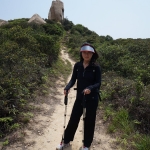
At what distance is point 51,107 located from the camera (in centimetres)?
709

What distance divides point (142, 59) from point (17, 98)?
884 centimetres

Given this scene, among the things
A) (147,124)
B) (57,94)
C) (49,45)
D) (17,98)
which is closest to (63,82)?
(57,94)

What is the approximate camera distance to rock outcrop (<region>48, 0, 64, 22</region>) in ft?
Answer: 123

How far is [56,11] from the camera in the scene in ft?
123

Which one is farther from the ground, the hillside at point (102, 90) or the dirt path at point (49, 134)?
the hillside at point (102, 90)

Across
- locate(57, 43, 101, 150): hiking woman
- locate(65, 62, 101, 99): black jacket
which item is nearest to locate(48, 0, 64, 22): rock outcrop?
locate(57, 43, 101, 150): hiking woman

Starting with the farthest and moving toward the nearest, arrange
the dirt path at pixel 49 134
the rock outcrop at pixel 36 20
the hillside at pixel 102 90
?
the rock outcrop at pixel 36 20 < the hillside at pixel 102 90 < the dirt path at pixel 49 134

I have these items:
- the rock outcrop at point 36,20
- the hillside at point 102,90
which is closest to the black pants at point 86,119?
the hillside at point 102,90

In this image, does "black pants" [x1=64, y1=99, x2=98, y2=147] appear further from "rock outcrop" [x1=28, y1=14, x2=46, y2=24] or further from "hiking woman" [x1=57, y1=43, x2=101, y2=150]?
"rock outcrop" [x1=28, y1=14, x2=46, y2=24]

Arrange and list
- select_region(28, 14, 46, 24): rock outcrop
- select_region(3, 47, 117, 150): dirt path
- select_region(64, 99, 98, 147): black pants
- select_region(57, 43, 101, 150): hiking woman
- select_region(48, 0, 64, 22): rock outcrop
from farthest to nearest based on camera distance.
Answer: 1. select_region(48, 0, 64, 22): rock outcrop
2. select_region(28, 14, 46, 24): rock outcrop
3. select_region(3, 47, 117, 150): dirt path
4. select_region(64, 99, 98, 147): black pants
5. select_region(57, 43, 101, 150): hiking woman

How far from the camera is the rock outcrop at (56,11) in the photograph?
3751 centimetres

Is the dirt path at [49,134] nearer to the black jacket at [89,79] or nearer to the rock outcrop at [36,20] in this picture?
the black jacket at [89,79]

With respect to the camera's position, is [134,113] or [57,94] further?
[57,94]

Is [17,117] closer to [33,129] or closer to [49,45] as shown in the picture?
[33,129]
